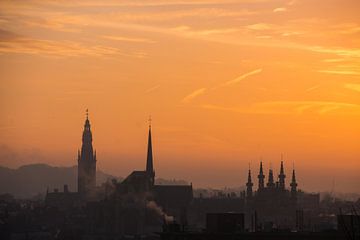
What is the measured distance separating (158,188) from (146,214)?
1228cm

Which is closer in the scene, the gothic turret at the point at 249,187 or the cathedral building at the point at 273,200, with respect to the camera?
the cathedral building at the point at 273,200

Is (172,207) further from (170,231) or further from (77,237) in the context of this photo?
(170,231)

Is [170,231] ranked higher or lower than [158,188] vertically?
lower

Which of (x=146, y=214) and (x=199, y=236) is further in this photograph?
(x=146, y=214)

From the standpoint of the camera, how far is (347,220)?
9075cm

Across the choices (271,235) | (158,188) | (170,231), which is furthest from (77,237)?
(271,235)

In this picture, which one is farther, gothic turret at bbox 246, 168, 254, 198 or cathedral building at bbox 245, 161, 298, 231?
gothic turret at bbox 246, 168, 254, 198

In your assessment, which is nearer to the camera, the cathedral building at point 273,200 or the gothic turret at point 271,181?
the cathedral building at point 273,200

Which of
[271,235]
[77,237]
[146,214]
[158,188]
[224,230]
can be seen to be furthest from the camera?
[158,188]

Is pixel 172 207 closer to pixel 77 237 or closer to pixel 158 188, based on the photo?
pixel 158 188

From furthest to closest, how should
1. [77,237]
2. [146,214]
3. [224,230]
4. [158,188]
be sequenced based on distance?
1. [158,188]
2. [146,214]
3. [77,237]
4. [224,230]

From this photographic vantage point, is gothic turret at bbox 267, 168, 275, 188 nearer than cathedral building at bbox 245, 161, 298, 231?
No

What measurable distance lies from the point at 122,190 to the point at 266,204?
20.7m

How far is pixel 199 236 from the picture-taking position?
8744cm
